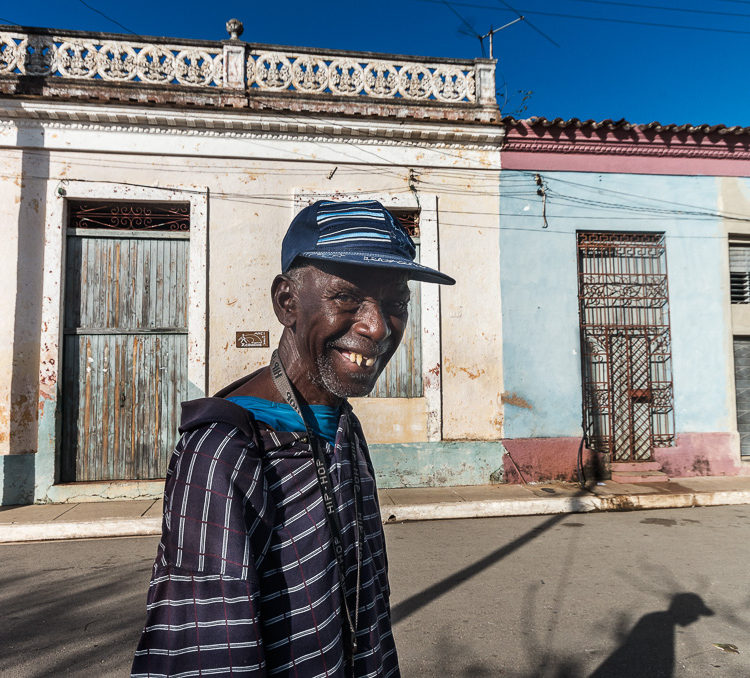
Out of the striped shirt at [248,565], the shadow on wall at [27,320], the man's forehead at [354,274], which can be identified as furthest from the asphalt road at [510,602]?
the man's forehead at [354,274]

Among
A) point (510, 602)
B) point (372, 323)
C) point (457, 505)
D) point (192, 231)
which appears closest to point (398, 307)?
point (372, 323)

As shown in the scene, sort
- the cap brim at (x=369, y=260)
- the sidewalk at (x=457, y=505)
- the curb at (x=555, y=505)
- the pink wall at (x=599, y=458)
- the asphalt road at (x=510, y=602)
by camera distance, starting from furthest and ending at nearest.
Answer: the pink wall at (x=599, y=458), the curb at (x=555, y=505), the sidewalk at (x=457, y=505), the asphalt road at (x=510, y=602), the cap brim at (x=369, y=260)

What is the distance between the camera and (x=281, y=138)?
293 inches

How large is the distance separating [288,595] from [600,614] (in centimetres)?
334

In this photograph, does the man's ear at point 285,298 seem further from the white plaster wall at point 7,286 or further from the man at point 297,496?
the white plaster wall at point 7,286

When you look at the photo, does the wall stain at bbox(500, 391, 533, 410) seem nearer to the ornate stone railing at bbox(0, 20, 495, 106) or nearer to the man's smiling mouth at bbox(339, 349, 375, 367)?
the ornate stone railing at bbox(0, 20, 495, 106)

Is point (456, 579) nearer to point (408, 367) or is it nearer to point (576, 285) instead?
point (408, 367)

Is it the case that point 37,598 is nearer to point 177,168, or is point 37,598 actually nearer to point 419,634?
point 419,634

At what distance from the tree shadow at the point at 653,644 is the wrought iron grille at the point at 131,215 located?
6657 mm

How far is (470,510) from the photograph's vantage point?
6.36 meters

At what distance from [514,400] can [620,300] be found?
229 cm

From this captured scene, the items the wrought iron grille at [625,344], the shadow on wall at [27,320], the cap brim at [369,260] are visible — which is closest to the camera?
the cap brim at [369,260]

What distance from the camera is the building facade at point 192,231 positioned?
6773 mm

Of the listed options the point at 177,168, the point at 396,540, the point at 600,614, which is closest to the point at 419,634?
the point at 600,614
